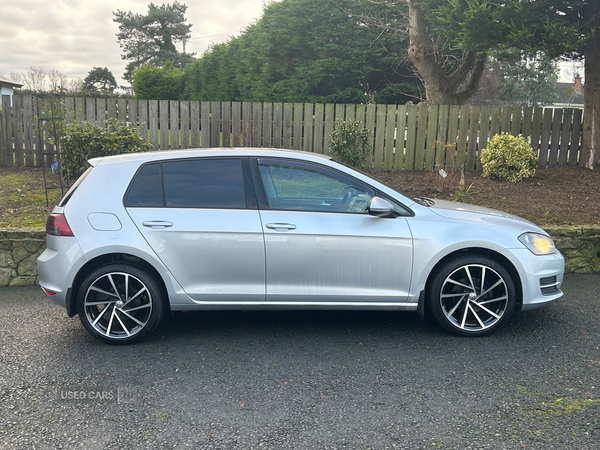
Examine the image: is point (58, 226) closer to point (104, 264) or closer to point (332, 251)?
point (104, 264)

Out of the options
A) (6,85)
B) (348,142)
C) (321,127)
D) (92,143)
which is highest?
(6,85)

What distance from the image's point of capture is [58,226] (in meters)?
4.45

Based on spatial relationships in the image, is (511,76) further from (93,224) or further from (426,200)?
(93,224)

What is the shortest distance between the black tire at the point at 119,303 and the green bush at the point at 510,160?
26.8ft

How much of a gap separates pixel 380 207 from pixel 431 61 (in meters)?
11.0

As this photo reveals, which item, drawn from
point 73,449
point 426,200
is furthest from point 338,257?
point 73,449

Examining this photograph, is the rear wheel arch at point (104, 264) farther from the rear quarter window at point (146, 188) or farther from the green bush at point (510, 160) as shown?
the green bush at point (510, 160)

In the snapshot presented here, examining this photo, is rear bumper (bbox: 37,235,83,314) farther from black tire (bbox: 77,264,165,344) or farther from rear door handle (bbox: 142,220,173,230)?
rear door handle (bbox: 142,220,173,230)

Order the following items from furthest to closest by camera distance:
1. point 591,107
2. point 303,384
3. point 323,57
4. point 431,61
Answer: point 323,57
point 431,61
point 591,107
point 303,384

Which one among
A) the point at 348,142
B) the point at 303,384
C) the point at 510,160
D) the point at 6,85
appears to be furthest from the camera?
the point at 6,85

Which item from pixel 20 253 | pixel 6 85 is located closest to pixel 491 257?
pixel 20 253

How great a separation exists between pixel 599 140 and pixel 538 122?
1342 millimetres

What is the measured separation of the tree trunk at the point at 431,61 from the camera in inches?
543

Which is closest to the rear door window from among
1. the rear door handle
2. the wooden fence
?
the rear door handle
